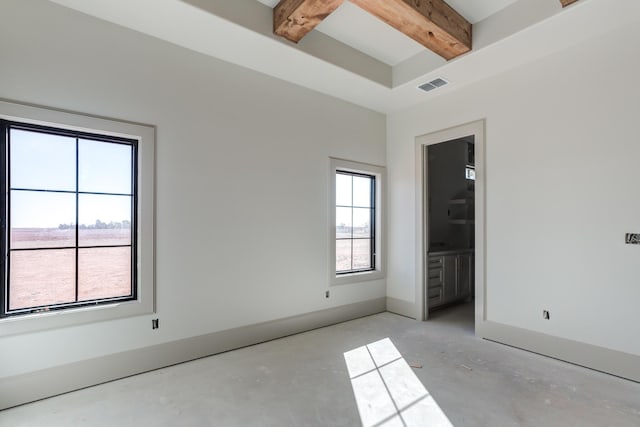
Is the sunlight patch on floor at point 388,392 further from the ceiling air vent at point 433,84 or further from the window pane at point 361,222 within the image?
the ceiling air vent at point 433,84

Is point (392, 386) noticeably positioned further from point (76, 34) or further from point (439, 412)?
point (76, 34)

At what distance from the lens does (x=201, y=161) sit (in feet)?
10.6

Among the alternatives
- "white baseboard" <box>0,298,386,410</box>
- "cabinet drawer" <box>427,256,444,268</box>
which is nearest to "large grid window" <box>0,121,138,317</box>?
"white baseboard" <box>0,298,386,410</box>

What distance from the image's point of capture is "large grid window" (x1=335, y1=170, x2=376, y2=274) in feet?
14.7

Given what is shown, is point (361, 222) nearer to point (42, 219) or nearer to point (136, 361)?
point (136, 361)

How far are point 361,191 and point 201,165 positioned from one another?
2.45 meters

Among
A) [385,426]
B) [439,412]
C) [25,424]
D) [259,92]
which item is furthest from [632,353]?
[25,424]

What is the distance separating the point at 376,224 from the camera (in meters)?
4.88

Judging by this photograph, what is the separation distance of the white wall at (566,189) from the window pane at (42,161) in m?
4.26

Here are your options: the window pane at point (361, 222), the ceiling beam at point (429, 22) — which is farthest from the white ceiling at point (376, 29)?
the window pane at point (361, 222)

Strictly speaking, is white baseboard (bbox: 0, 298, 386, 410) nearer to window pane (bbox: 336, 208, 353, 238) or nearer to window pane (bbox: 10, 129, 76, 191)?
window pane (bbox: 336, 208, 353, 238)

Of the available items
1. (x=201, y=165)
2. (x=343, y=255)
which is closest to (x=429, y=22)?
(x=201, y=165)

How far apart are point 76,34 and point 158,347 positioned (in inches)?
111

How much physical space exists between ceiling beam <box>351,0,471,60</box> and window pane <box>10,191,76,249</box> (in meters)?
2.96
